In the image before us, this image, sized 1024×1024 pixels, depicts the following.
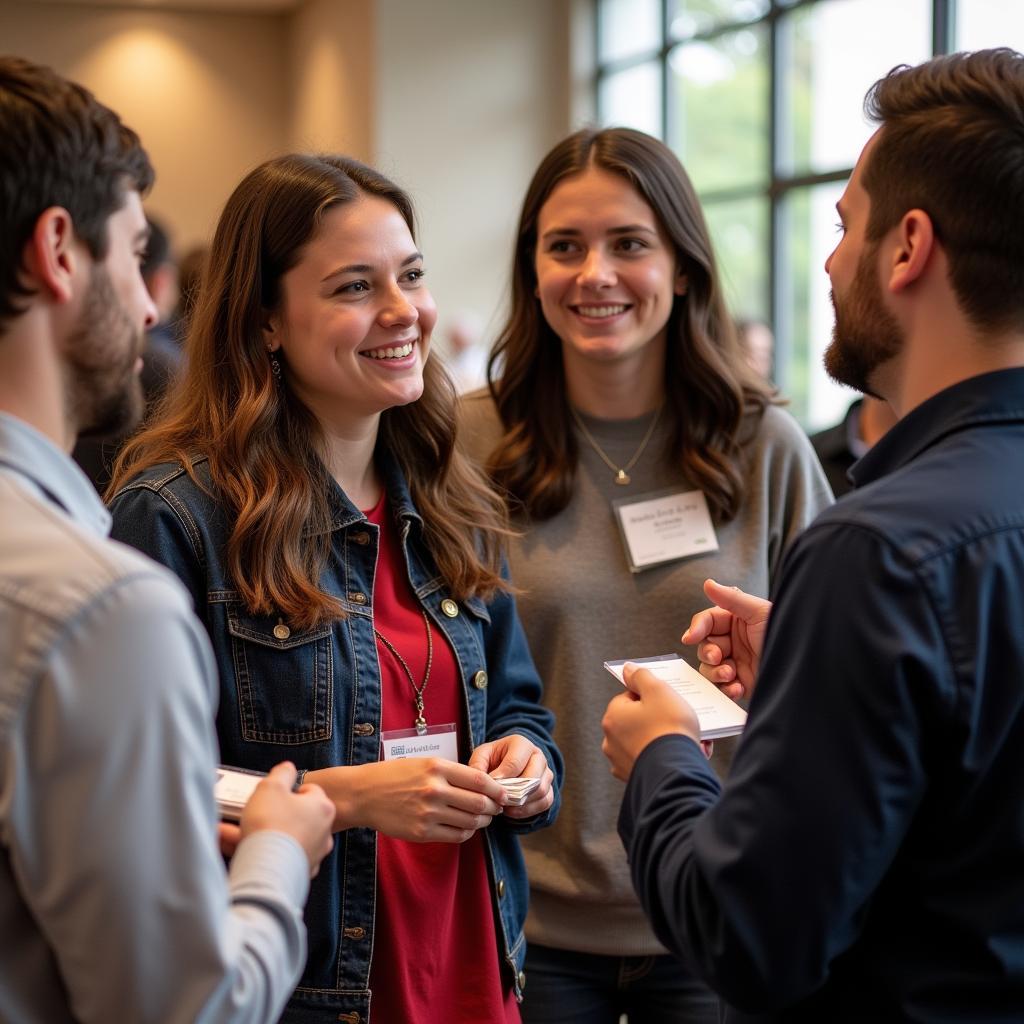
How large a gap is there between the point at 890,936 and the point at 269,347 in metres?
1.22

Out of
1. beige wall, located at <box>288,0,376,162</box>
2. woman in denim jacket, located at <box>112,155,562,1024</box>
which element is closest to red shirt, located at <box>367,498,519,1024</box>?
woman in denim jacket, located at <box>112,155,562,1024</box>

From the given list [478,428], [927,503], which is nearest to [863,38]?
[478,428]

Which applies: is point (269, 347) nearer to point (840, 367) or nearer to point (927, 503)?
point (840, 367)

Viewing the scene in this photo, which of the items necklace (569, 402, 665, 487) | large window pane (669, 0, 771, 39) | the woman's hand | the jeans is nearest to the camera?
the woman's hand

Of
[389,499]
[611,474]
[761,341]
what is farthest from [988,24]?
[389,499]

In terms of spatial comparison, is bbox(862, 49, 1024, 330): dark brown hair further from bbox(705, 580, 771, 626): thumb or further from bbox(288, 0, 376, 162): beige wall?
bbox(288, 0, 376, 162): beige wall

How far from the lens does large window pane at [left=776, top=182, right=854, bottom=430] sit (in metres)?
7.25

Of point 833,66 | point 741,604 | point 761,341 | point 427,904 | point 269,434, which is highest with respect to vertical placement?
point 833,66

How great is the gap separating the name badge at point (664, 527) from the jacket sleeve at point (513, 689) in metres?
0.32

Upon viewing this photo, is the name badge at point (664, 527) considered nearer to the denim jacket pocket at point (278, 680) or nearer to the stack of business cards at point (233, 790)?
the denim jacket pocket at point (278, 680)

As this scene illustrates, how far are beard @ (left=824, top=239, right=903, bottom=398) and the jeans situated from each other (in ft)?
3.91

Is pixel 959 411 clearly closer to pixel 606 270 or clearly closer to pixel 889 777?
pixel 889 777

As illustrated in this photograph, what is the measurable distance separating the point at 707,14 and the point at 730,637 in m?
6.90

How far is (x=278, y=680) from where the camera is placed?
1745 millimetres
